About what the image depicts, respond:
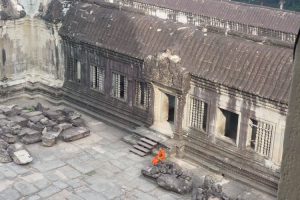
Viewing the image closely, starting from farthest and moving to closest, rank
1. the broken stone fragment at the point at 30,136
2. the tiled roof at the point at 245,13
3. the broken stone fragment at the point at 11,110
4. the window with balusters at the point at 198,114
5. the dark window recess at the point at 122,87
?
the tiled roof at the point at 245,13, the broken stone fragment at the point at 11,110, the dark window recess at the point at 122,87, the broken stone fragment at the point at 30,136, the window with balusters at the point at 198,114

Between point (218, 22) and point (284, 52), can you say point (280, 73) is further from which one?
point (218, 22)

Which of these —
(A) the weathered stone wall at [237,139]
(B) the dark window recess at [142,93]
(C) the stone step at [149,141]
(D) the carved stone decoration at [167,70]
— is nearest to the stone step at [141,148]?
(C) the stone step at [149,141]

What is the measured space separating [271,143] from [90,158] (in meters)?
6.79

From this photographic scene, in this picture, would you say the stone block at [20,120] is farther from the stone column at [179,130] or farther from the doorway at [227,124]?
the doorway at [227,124]

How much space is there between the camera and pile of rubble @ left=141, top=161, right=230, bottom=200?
48.8 feet

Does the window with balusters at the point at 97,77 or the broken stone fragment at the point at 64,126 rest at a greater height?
the window with balusters at the point at 97,77

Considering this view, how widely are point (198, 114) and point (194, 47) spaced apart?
8.13 ft

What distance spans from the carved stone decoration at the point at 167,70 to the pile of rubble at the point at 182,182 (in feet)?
9.74

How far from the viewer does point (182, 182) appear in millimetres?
15586

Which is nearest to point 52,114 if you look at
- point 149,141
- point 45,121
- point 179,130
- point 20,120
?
point 45,121

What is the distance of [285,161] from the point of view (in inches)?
94.3

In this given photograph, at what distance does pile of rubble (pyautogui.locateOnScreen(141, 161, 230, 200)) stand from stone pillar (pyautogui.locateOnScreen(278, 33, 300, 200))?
493 inches

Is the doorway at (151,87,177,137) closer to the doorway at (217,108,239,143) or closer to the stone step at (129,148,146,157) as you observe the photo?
the stone step at (129,148,146,157)

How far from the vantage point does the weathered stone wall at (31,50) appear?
72.7ft
